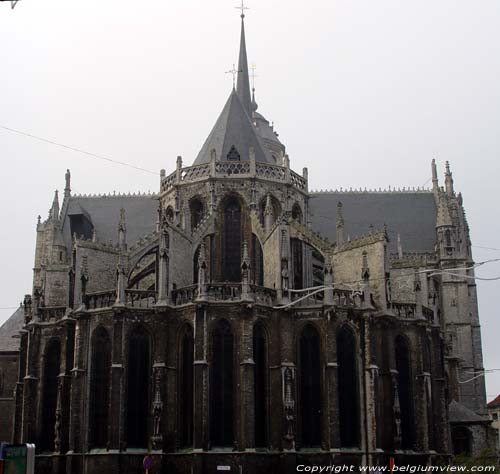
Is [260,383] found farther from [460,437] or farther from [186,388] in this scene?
[460,437]

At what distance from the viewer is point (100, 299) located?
35625 millimetres

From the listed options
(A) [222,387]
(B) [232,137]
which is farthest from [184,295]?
(B) [232,137]

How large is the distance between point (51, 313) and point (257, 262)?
10170mm

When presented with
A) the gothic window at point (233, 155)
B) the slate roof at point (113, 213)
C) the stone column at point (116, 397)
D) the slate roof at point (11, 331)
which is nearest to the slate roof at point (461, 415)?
the gothic window at point (233, 155)

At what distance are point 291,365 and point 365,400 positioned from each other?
143 inches

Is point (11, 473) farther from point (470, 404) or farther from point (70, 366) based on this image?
point (470, 404)

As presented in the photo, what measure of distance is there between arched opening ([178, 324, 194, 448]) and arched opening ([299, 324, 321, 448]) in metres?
4.66

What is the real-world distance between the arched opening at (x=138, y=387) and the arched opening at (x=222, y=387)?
2970 millimetres

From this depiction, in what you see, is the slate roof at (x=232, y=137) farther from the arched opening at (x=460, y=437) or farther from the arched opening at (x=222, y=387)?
the arched opening at (x=460, y=437)

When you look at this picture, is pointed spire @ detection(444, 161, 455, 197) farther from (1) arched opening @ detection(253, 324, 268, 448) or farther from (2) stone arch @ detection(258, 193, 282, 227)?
(1) arched opening @ detection(253, 324, 268, 448)

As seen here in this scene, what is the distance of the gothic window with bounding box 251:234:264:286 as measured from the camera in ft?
131

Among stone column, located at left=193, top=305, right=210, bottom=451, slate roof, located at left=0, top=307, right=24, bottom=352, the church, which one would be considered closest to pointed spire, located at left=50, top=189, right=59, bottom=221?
slate roof, located at left=0, top=307, right=24, bottom=352

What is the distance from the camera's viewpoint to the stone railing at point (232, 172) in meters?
41.5

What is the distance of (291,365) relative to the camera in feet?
111
